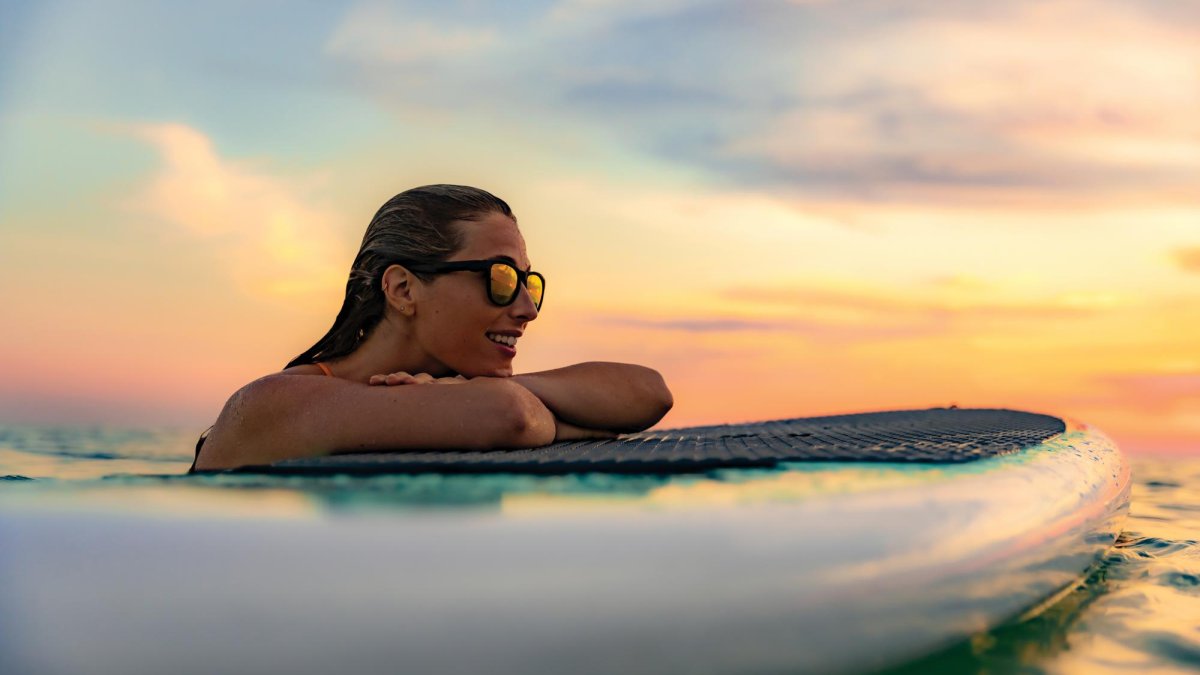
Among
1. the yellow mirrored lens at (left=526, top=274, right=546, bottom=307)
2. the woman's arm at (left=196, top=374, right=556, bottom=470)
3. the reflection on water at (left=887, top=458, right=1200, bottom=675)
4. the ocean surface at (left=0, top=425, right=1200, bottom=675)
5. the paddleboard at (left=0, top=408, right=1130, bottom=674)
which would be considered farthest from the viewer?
the yellow mirrored lens at (left=526, top=274, right=546, bottom=307)

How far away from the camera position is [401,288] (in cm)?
312

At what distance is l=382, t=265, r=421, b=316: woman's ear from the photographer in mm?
3111

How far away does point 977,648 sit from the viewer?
1957mm

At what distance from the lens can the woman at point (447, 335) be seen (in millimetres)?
2732

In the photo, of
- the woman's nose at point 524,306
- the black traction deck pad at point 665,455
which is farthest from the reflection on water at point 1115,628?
the woman's nose at point 524,306

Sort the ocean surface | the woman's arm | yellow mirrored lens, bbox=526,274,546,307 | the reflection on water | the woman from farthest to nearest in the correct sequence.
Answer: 1. yellow mirrored lens, bbox=526,274,546,307
2. the woman
3. the woman's arm
4. the reflection on water
5. the ocean surface

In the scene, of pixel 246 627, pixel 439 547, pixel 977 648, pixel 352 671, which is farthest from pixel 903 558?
pixel 246 627

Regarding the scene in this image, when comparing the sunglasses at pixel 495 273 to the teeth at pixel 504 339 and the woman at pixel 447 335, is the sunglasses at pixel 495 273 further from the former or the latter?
the teeth at pixel 504 339

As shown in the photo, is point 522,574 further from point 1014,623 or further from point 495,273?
point 495,273

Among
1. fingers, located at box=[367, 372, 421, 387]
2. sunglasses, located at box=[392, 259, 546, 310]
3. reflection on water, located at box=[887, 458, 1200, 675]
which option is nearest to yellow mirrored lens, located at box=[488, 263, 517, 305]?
sunglasses, located at box=[392, 259, 546, 310]

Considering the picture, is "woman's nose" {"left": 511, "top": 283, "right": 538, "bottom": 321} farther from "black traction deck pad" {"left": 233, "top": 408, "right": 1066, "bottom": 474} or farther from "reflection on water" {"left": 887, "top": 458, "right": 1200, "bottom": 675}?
"reflection on water" {"left": 887, "top": 458, "right": 1200, "bottom": 675}

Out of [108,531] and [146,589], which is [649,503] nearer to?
[146,589]

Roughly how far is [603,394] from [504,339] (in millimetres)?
383

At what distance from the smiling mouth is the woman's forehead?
247 millimetres
